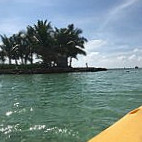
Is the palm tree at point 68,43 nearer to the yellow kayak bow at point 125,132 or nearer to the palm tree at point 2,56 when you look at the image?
the palm tree at point 2,56

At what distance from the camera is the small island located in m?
43.1

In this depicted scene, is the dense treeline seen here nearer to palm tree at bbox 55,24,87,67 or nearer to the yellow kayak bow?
palm tree at bbox 55,24,87,67

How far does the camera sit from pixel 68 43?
44.3 meters

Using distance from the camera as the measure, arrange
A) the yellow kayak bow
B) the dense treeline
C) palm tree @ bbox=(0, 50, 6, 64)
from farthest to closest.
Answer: palm tree @ bbox=(0, 50, 6, 64), the dense treeline, the yellow kayak bow

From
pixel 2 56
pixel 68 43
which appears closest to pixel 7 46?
pixel 2 56

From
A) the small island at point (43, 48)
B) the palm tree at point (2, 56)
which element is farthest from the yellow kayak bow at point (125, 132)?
the palm tree at point (2, 56)

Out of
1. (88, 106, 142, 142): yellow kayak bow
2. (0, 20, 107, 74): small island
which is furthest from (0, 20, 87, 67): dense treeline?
(88, 106, 142, 142): yellow kayak bow

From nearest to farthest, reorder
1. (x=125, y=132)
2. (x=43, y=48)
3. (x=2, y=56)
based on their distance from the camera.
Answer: (x=125, y=132) → (x=43, y=48) → (x=2, y=56)

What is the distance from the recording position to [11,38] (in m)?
48.4

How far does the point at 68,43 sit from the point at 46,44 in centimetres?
366

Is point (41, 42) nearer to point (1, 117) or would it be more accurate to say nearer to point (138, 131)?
point (1, 117)

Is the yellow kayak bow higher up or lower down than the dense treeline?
lower down

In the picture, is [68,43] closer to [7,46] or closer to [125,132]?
[7,46]

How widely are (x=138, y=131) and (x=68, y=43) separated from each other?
41.7m
